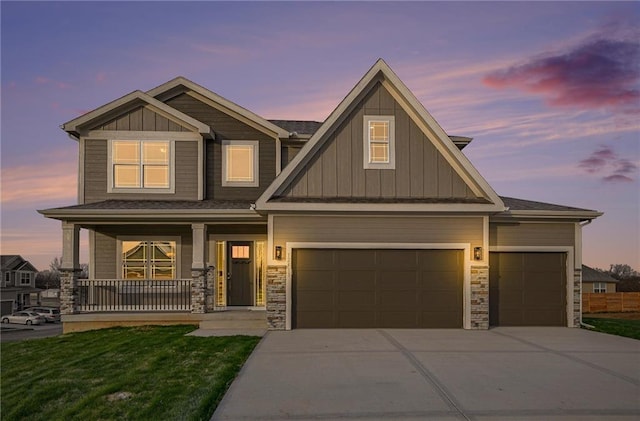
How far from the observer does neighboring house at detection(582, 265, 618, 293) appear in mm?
44812

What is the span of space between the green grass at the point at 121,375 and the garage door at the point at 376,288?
217cm

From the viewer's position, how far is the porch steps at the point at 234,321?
13.2 meters

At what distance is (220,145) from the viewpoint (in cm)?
1591

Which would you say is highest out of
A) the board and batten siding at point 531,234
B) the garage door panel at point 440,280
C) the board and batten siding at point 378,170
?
the board and batten siding at point 378,170

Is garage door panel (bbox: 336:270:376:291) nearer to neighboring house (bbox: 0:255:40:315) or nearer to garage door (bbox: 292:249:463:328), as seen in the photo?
garage door (bbox: 292:249:463:328)

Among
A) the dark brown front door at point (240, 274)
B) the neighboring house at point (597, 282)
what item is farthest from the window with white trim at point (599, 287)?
the dark brown front door at point (240, 274)

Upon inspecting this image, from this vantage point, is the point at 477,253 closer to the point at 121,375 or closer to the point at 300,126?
the point at 300,126

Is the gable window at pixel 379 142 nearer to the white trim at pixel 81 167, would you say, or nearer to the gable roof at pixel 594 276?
the white trim at pixel 81 167

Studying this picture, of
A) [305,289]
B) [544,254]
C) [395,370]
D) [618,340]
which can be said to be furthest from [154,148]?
[618,340]

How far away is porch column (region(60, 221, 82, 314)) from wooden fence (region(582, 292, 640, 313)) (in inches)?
1162

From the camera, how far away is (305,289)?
12.7 metres

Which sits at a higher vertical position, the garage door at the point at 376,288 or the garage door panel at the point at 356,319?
the garage door at the point at 376,288

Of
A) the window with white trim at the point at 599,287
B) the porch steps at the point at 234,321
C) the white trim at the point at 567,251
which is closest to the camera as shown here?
the porch steps at the point at 234,321

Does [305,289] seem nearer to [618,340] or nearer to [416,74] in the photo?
[618,340]
